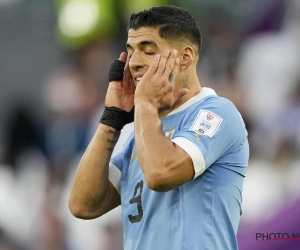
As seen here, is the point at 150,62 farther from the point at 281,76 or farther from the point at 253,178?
the point at 281,76

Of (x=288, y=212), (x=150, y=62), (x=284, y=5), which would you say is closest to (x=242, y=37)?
(x=284, y=5)

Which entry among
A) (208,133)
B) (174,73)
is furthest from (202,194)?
(174,73)

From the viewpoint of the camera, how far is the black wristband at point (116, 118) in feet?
11.6

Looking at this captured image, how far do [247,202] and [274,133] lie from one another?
871 millimetres

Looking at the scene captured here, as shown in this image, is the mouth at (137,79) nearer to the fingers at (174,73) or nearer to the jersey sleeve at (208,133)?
the fingers at (174,73)

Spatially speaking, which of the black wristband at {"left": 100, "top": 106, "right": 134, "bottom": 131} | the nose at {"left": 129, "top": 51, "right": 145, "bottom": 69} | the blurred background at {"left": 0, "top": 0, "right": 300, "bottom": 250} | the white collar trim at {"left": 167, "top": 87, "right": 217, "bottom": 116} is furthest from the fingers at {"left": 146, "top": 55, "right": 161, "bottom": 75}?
the blurred background at {"left": 0, "top": 0, "right": 300, "bottom": 250}

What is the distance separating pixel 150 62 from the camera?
331 centimetres

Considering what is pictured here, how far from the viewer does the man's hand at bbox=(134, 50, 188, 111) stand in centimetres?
316

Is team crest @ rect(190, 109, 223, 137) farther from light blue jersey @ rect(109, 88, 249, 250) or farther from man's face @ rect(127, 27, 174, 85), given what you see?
man's face @ rect(127, 27, 174, 85)

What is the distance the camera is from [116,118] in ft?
11.7

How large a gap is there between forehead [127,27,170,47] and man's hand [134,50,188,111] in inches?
3.8

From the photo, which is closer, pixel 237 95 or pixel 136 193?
pixel 136 193

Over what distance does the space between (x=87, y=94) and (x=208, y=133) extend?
13.8 ft

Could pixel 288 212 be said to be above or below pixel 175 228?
below
